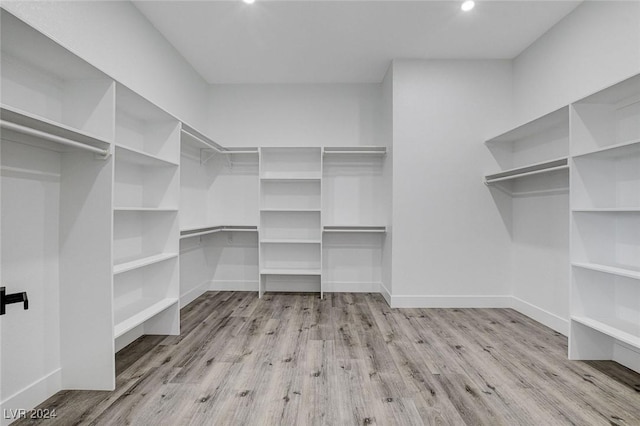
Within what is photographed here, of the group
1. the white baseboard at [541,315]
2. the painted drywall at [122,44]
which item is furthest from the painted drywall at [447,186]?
the painted drywall at [122,44]

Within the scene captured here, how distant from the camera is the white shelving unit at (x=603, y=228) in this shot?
7.13 ft

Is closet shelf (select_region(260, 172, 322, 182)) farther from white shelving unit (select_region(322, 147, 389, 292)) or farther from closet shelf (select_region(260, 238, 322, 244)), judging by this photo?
closet shelf (select_region(260, 238, 322, 244))

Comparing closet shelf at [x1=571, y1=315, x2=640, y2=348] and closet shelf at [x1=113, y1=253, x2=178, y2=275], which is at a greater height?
closet shelf at [x1=113, y1=253, x2=178, y2=275]

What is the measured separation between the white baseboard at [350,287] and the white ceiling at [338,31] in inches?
104

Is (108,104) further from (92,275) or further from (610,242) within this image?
(610,242)

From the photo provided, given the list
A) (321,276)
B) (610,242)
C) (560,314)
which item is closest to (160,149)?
(321,276)

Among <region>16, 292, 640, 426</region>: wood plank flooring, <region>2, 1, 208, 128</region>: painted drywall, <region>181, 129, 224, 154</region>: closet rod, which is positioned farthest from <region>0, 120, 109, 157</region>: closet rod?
<region>16, 292, 640, 426</region>: wood plank flooring

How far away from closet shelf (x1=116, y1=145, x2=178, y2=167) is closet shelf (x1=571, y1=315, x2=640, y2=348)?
3243mm

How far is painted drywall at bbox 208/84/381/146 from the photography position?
4203mm

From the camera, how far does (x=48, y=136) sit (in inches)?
56.4

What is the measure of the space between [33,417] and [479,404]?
2.33 metres

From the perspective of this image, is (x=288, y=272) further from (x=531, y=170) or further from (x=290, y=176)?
(x=531, y=170)

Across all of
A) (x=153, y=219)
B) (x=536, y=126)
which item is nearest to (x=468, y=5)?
(x=536, y=126)

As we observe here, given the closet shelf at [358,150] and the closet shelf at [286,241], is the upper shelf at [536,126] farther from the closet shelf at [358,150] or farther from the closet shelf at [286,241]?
the closet shelf at [286,241]
